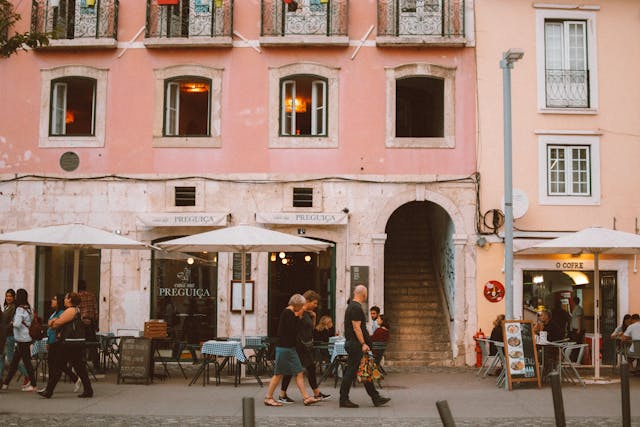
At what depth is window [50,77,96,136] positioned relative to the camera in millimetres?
21203

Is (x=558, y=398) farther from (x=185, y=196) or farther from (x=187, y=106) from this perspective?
(x=187, y=106)

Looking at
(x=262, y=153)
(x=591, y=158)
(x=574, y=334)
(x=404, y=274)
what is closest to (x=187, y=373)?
(x=262, y=153)

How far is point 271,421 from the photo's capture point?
12125 mm

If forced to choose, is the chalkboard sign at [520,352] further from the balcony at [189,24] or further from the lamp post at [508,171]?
the balcony at [189,24]

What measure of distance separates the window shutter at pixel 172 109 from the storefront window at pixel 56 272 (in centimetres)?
343

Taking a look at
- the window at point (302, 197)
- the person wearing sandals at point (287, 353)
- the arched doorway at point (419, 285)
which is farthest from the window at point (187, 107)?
the person wearing sandals at point (287, 353)

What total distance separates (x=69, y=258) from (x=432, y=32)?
10.0 meters

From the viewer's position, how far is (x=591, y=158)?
20.7m

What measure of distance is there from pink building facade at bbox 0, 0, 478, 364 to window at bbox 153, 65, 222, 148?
0.12 feet

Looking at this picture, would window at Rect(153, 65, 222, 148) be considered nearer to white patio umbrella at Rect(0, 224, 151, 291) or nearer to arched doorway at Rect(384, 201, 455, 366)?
white patio umbrella at Rect(0, 224, 151, 291)

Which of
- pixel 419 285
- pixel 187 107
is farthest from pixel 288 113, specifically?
pixel 419 285

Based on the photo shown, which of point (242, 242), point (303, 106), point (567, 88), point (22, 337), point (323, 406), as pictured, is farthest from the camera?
point (303, 106)

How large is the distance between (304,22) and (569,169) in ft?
23.1

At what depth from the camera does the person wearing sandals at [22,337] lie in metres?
14.8
